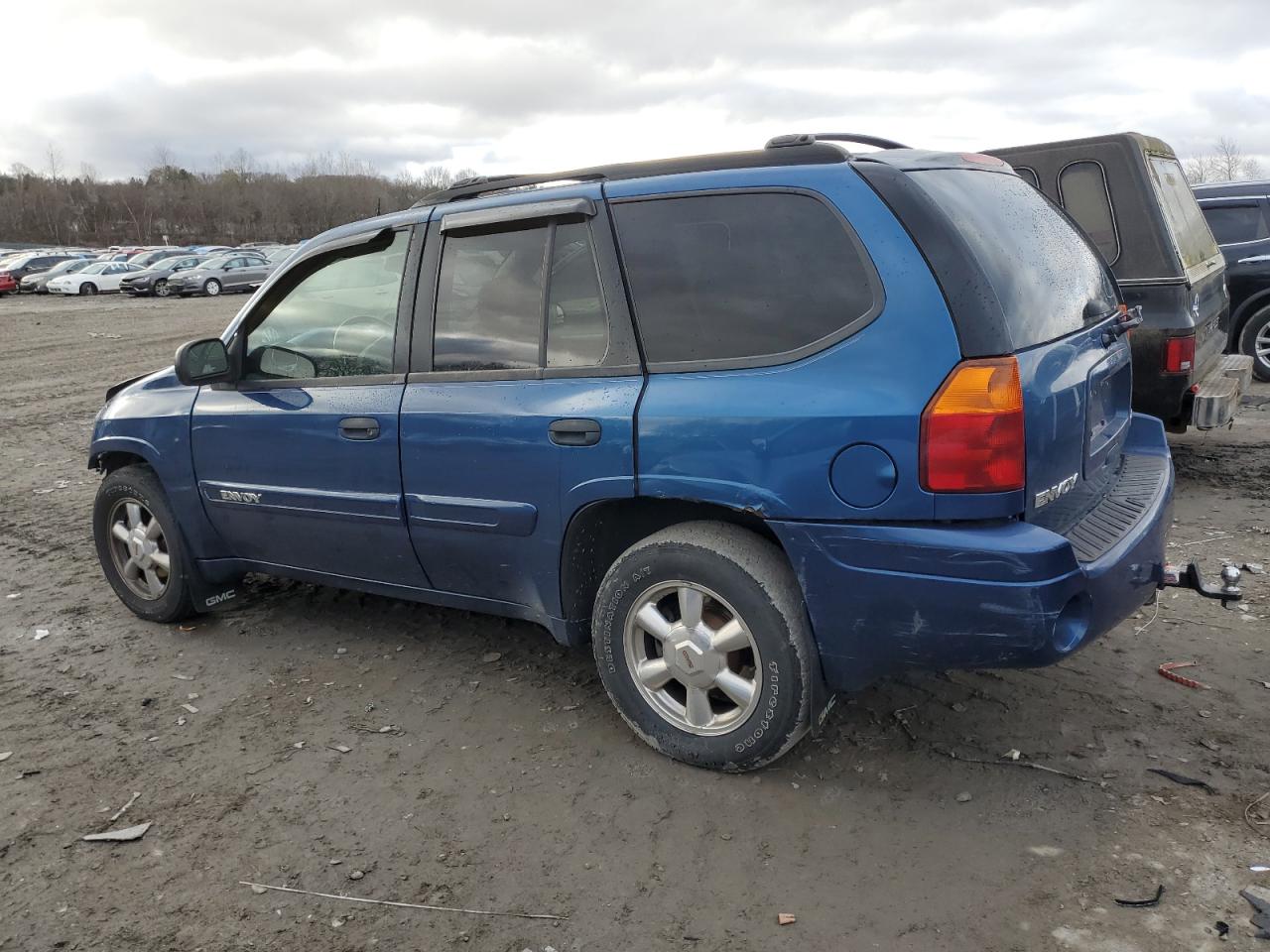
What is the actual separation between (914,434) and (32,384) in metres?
14.7

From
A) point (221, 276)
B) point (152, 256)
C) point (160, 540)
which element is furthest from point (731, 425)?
point (152, 256)

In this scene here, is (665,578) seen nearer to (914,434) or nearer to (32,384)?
(914,434)

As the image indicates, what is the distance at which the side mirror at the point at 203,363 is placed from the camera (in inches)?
167

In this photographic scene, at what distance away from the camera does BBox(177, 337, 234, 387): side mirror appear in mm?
4238

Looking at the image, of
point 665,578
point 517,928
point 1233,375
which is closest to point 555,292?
point 665,578

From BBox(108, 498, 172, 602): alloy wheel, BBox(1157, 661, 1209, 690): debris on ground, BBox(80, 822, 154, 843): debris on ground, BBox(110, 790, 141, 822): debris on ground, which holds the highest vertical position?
BBox(108, 498, 172, 602): alloy wheel

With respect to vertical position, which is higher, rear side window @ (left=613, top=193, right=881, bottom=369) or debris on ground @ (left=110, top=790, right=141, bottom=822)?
rear side window @ (left=613, top=193, right=881, bottom=369)

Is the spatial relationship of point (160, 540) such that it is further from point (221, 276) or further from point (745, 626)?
point (221, 276)

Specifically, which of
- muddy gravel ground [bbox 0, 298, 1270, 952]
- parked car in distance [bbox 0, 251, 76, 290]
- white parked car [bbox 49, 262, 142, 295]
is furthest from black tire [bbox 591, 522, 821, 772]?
parked car in distance [bbox 0, 251, 76, 290]

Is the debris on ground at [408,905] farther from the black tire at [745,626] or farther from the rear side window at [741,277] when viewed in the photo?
the rear side window at [741,277]

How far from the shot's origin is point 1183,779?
306cm

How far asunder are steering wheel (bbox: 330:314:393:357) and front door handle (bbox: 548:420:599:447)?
0.97 meters

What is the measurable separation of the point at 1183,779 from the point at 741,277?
6.73 feet

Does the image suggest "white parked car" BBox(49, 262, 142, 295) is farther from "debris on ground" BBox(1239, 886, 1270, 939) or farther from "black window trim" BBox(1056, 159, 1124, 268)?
"debris on ground" BBox(1239, 886, 1270, 939)
